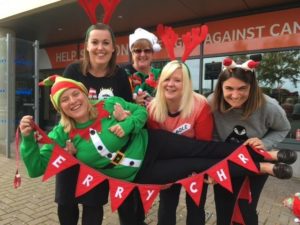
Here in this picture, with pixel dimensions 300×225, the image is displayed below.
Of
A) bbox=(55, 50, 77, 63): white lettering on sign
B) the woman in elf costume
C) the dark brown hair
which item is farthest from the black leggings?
bbox=(55, 50, 77, 63): white lettering on sign

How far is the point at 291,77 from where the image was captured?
648 centimetres

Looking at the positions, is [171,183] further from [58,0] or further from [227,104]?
[58,0]

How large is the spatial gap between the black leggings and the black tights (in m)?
0.39

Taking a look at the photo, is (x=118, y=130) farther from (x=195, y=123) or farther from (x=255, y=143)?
(x=255, y=143)

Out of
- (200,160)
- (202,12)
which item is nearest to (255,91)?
(200,160)

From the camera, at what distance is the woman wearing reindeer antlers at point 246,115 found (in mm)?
2443

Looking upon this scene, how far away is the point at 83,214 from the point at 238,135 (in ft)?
4.42

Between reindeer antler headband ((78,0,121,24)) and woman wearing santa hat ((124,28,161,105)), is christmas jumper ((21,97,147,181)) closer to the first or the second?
woman wearing santa hat ((124,28,161,105))

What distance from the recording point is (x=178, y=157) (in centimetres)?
253

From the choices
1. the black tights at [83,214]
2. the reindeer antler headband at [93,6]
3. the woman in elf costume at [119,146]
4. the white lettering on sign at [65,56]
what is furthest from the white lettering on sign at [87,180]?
the white lettering on sign at [65,56]

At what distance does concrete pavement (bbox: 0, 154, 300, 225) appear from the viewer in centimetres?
386

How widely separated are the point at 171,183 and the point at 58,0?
5.73 m

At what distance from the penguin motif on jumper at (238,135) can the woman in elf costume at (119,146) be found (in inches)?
3.8

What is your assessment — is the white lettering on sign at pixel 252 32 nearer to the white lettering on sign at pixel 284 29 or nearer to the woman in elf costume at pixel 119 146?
the white lettering on sign at pixel 284 29
